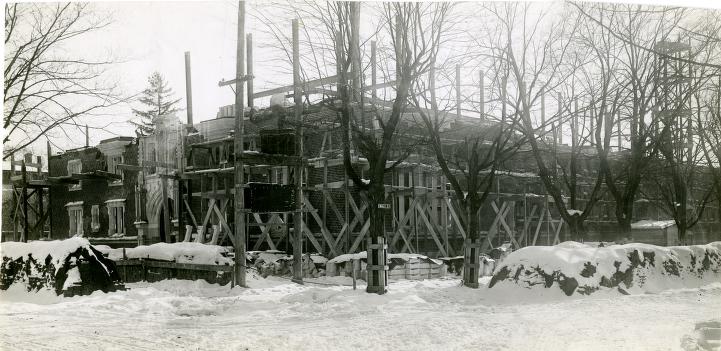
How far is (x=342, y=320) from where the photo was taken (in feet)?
31.0

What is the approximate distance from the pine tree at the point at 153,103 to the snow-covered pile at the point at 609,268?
6.76 metres

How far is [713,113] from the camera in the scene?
43.8ft

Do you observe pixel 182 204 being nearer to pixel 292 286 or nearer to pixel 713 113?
pixel 292 286

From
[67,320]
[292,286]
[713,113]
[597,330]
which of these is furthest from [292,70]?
[713,113]

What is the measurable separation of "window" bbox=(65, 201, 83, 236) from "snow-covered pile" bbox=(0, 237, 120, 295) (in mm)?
2655

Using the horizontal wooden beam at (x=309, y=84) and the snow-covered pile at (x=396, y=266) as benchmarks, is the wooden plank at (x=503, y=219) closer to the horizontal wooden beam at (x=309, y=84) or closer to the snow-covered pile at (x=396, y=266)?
the snow-covered pile at (x=396, y=266)

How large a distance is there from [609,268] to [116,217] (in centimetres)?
1103

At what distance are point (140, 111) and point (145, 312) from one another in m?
3.30

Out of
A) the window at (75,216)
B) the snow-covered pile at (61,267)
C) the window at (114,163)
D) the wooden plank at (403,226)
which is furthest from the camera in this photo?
the wooden plank at (403,226)

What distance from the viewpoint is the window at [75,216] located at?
13.3 meters

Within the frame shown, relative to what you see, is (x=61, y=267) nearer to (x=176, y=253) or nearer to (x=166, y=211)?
(x=176, y=253)

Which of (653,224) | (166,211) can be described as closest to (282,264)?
(166,211)

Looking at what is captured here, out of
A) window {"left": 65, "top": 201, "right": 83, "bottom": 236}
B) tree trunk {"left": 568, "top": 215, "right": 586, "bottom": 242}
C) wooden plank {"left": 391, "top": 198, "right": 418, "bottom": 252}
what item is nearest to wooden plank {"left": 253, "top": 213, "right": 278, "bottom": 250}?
wooden plank {"left": 391, "top": 198, "right": 418, "bottom": 252}

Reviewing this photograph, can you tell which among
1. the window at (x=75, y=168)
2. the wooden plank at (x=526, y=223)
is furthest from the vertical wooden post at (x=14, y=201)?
the wooden plank at (x=526, y=223)
